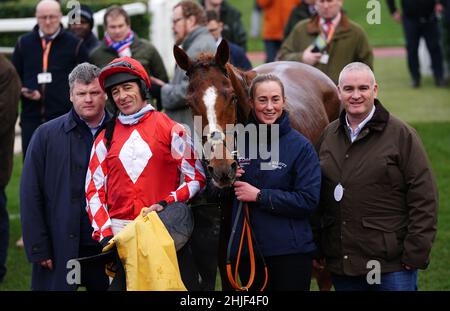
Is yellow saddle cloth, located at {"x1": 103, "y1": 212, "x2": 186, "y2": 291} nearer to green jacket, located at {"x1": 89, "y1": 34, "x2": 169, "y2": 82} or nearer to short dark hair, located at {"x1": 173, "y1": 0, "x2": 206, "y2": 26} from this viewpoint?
short dark hair, located at {"x1": 173, "y1": 0, "x2": 206, "y2": 26}

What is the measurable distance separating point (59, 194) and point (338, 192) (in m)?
1.65

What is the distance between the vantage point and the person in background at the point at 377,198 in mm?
4680

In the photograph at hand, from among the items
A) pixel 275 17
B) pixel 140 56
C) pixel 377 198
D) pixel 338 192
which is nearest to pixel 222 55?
pixel 338 192

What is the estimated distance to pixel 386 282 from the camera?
4.76 metres

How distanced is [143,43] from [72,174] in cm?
321

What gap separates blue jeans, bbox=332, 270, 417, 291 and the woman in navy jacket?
23 cm

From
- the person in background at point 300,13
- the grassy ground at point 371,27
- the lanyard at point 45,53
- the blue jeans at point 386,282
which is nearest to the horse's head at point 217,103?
the blue jeans at point 386,282

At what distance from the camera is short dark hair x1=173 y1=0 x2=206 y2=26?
25.4ft

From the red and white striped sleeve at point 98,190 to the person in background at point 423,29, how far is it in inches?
435

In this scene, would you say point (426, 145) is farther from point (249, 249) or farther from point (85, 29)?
point (249, 249)

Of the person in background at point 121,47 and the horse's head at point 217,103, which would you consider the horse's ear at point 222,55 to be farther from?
the person in background at point 121,47

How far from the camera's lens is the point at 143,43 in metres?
8.29

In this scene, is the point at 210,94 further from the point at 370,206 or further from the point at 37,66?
the point at 37,66

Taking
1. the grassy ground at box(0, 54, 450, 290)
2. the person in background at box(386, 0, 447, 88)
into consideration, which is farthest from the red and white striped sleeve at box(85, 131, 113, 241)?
the person in background at box(386, 0, 447, 88)
